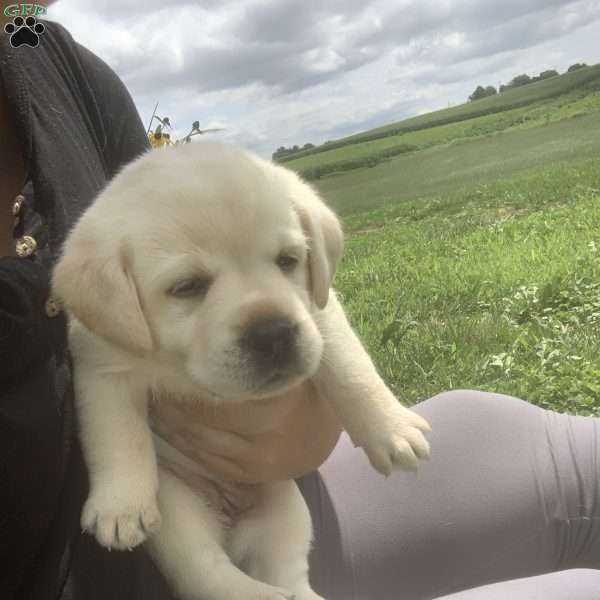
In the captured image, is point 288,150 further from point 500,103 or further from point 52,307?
point 500,103

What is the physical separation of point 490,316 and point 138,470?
2.38 m

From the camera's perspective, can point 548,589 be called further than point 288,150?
No

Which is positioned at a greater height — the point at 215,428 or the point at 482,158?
the point at 482,158

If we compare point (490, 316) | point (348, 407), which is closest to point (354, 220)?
point (490, 316)

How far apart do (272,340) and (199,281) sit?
0.56 feet

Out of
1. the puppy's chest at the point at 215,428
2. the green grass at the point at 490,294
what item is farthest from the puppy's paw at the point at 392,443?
the green grass at the point at 490,294

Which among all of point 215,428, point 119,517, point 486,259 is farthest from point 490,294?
point 119,517

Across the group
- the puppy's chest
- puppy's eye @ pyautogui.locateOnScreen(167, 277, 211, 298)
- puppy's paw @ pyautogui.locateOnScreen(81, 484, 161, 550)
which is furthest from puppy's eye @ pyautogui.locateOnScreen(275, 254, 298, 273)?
puppy's paw @ pyautogui.locateOnScreen(81, 484, 161, 550)

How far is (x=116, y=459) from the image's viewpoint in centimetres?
133

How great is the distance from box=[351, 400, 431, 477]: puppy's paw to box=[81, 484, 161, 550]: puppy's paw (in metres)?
0.43

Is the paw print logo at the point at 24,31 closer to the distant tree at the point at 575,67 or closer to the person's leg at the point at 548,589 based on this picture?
the person's leg at the point at 548,589

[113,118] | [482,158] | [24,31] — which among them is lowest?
[482,158]

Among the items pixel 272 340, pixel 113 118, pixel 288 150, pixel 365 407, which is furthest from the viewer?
pixel 288 150

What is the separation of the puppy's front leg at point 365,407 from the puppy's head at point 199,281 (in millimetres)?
200
